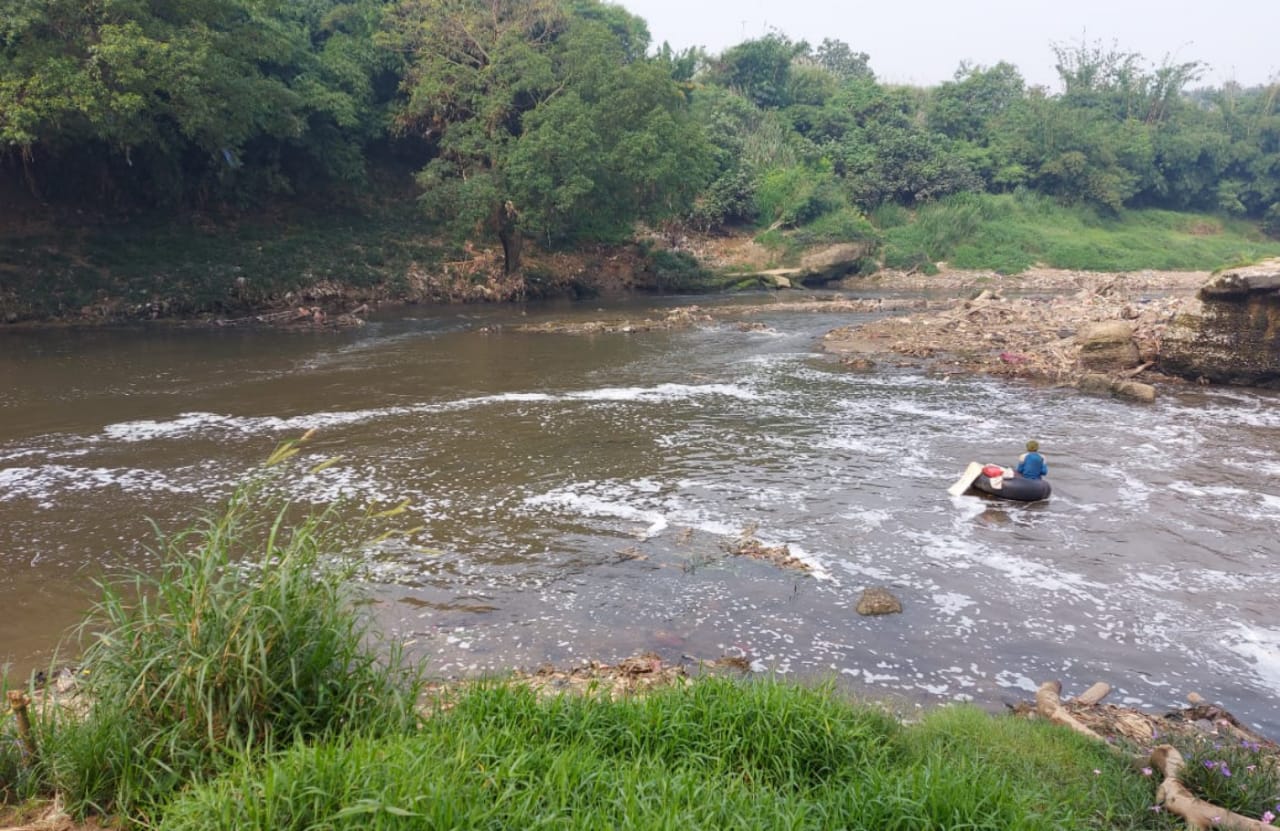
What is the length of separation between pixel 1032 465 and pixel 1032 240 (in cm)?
4324

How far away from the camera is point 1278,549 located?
9102 mm

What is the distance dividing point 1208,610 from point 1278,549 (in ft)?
7.36

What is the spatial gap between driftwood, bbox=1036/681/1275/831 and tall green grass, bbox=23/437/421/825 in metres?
3.93

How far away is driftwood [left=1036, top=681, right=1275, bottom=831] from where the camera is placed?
13.4 feet

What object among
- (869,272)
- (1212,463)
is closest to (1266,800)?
(1212,463)

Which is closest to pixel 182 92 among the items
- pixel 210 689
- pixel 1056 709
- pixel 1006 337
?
pixel 1006 337

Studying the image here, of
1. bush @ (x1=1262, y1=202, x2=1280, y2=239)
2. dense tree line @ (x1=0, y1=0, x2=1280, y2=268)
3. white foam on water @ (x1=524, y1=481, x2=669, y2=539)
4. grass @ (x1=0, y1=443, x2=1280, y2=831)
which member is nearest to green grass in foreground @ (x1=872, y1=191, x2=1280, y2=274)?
dense tree line @ (x1=0, y1=0, x2=1280, y2=268)

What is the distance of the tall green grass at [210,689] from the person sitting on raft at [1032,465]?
860 centimetres

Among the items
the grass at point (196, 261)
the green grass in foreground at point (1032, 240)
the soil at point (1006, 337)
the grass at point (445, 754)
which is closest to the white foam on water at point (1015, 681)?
the grass at point (445, 754)

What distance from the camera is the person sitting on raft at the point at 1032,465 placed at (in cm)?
1049

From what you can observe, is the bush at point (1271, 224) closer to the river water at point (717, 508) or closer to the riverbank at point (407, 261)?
the riverbank at point (407, 261)

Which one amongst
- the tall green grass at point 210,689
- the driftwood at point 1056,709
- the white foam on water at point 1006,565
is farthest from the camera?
the white foam on water at point 1006,565

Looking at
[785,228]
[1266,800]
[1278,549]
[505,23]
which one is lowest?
[1278,549]

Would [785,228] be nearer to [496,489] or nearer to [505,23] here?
[505,23]
